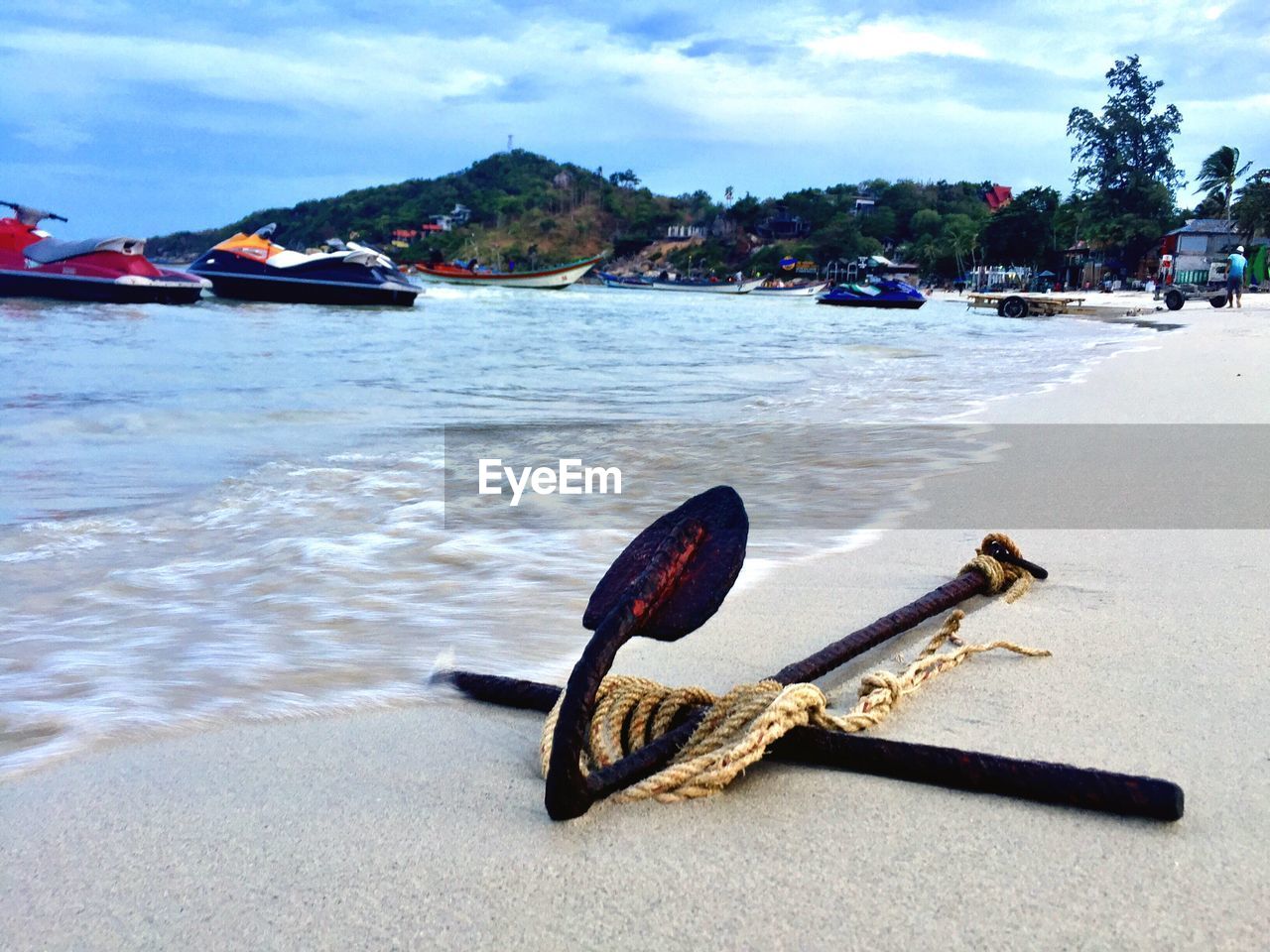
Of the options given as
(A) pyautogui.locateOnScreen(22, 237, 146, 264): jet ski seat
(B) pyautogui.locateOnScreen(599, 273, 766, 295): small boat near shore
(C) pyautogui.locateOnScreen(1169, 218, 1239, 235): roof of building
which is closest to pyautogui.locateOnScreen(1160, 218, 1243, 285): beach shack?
(C) pyautogui.locateOnScreen(1169, 218, 1239, 235): roof of building

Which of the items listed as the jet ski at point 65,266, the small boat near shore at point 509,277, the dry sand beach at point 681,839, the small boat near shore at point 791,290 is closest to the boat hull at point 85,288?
the jet ski at point 65,266

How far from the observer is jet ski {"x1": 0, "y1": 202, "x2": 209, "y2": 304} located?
1023 inches

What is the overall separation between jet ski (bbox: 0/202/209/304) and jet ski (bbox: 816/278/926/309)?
83.8 ft

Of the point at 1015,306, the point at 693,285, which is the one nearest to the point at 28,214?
the point at 1015,306

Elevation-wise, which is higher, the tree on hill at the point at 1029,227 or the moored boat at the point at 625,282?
the tree on hill at the point at 1029,227

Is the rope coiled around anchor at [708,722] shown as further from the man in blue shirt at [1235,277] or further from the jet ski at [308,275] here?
the jet ski at [308,275]

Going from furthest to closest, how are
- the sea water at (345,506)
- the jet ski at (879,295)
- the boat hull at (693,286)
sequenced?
the boat hull at (693,286) → the jet ski at (879,295) → the sea water at (345,506)

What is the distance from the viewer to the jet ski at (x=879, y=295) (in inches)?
1519

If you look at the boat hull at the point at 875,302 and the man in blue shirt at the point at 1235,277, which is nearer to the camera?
the man in blue shirt at the point at 1235,277

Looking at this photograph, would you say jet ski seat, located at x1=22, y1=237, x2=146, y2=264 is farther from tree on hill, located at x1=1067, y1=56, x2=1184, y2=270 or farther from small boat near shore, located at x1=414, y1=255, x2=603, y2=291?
tree on hill, located at x1=1067, y1=56, x2=1184, y2=270

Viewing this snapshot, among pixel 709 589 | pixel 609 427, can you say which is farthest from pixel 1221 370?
pixel 709 589

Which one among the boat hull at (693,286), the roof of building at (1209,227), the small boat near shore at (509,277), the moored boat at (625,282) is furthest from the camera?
the moored boat at (625,282)

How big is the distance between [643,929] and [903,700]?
0.85m

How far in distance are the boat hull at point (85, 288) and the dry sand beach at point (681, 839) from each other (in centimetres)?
2818
